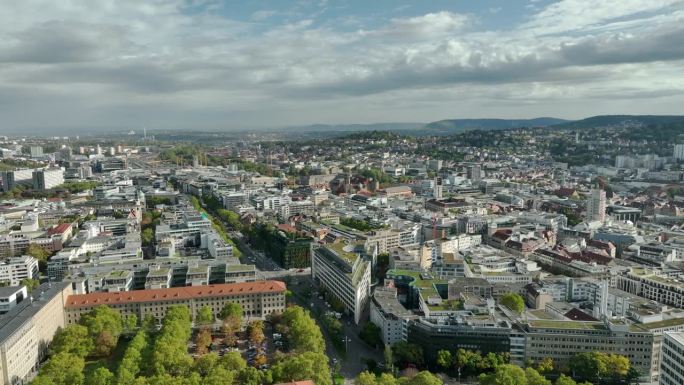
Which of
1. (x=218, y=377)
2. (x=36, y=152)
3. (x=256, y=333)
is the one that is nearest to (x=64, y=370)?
(x=218, y=377)

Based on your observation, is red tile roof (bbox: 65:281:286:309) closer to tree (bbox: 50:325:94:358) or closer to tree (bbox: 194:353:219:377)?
tree (bbox: 50:325:94:358)

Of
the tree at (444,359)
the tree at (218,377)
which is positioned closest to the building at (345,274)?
the tree at (444,359)

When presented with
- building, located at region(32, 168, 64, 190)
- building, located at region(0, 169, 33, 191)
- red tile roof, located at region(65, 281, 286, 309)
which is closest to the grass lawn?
red tile roof, located at region(65, 281, 286, 309)

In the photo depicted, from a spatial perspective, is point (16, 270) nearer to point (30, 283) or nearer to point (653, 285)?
point (30, 283)

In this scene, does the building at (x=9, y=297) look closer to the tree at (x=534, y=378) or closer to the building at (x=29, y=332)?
the building at (x=29, y=332)

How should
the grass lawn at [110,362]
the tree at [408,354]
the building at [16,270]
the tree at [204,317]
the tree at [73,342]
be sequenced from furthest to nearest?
the building at [16,270] → the tree at [204,317] → the tree at [73,342] → the grass lawn at [110,362] → the tree at [408,354]

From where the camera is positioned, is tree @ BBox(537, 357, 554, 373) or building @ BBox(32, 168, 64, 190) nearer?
tree @ BBox(537, 357, 554, 373)

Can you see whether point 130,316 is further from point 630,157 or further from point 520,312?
point 630,157
